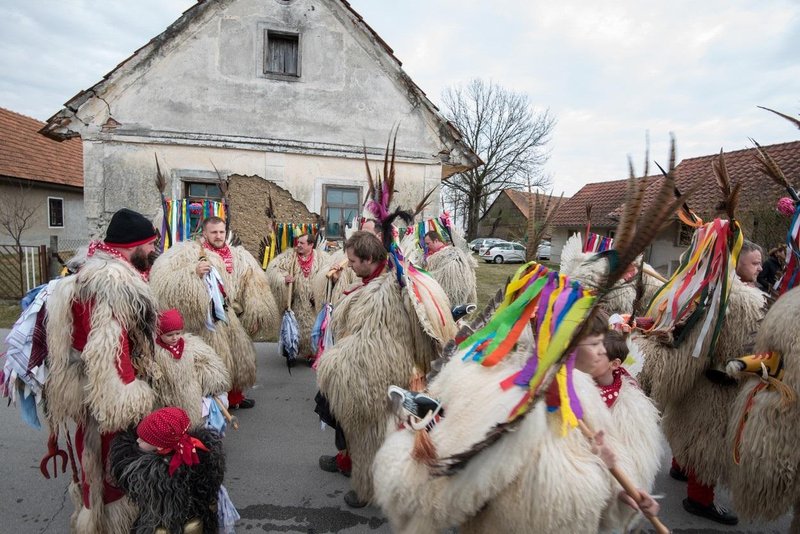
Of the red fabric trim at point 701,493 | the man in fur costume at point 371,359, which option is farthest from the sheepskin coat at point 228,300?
the red fabric trim at point 701,493

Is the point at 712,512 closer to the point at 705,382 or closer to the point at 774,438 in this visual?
the point at 705,382

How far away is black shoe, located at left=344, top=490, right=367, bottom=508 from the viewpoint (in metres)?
3.02

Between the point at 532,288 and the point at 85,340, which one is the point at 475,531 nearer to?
the point at 532,288

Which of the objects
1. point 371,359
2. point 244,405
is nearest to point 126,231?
point 371,359

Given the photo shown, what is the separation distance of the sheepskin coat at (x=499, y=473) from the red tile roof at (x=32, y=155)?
65.4 ft

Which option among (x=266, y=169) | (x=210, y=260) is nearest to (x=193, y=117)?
(x=266, y=169)

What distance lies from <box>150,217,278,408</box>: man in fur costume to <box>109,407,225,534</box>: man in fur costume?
1.76 m

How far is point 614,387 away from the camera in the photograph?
1.98 m

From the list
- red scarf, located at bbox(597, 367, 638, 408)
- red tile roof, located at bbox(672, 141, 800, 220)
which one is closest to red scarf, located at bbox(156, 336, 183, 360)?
red scarf, located at bbox(597, 367, 638, 408)

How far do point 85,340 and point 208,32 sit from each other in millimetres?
8533

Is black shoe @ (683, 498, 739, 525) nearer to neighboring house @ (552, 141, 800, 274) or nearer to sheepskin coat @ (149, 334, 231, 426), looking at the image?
neighboring house @ (552, 141, 800, 274)

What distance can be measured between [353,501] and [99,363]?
193cm

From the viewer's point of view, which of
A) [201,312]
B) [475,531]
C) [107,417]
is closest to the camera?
[475,531]

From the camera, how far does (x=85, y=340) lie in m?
2.18
